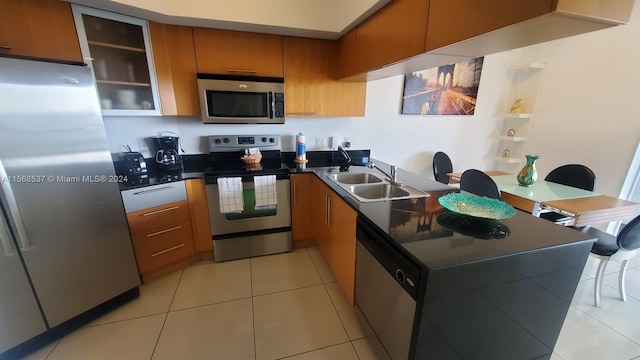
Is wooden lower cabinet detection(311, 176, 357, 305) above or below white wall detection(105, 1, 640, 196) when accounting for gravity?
below

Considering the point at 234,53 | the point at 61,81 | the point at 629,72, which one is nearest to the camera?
the point at 61,81

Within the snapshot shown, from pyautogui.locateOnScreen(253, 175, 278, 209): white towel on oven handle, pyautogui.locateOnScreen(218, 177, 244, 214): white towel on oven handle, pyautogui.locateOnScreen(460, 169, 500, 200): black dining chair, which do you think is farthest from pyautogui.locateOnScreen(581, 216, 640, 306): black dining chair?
pyautogui.locateOnScreen(218, 177, 244, 214): white towel on oven handle

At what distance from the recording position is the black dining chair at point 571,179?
7.45ft

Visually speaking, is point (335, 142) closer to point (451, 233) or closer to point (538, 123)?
point (451, 233)

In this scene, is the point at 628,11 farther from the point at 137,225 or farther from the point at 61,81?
the point at 137,225

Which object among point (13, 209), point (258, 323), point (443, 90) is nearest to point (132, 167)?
point (13, 209)

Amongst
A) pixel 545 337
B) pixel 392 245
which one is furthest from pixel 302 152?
pixel 545 337

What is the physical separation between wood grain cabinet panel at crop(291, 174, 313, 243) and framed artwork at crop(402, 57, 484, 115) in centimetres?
155

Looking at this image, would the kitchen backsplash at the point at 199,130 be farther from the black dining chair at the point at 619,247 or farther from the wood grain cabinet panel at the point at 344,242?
the black dining chair at the point at 619,247

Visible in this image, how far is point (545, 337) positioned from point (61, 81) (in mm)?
2853

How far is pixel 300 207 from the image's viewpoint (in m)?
2.48

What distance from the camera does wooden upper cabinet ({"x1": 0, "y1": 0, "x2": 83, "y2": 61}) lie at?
1469 millimetres

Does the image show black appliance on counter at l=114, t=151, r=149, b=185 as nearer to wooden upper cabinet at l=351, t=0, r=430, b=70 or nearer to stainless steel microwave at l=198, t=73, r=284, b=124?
stainless steel microwave at l=198, t=73, r=284, b=124

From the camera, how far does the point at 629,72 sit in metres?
2.50
